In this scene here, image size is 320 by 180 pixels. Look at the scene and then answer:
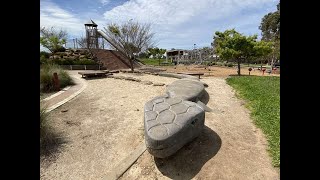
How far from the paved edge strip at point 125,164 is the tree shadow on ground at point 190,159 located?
43cm

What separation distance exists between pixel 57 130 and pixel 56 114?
1.45 metres

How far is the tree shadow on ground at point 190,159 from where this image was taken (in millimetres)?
3855

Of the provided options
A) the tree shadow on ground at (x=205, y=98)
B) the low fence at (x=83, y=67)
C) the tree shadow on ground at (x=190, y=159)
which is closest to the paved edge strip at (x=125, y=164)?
the tree shadow on ground at (x=190, y=159)

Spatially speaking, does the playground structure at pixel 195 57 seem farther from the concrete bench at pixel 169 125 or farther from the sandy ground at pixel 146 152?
the concrete bench at pixel 169 125

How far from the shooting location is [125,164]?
4.15m

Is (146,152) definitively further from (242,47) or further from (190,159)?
(242,47)

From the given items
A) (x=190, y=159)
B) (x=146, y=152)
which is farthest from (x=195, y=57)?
(x=190, y=159)

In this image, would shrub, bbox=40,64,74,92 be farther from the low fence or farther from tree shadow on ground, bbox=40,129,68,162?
the low fence

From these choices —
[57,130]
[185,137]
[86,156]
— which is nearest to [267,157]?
[185,137]

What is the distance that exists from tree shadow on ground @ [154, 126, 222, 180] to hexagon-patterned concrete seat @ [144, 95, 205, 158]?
26 centimetres

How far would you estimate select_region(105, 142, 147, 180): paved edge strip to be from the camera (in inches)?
153

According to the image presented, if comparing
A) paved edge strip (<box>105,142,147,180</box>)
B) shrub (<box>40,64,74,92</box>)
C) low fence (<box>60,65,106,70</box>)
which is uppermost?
low fence (<box>60,65,106,70</box>)

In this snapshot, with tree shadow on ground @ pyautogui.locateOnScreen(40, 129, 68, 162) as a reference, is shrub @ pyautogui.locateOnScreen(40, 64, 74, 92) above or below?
above

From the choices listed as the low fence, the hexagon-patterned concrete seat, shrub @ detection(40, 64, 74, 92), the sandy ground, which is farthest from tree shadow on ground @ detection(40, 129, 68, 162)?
the low fence
